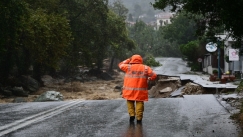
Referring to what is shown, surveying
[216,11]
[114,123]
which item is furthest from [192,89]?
[114,123]

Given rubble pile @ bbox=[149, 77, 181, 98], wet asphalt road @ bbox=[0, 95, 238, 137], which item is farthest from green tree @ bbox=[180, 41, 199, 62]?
wet asphalt road @ bbox=[0, 95, 238, 137]

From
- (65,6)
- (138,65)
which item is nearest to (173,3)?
(138,65)

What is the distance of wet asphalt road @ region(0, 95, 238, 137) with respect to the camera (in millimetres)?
6583

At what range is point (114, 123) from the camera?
25.5 ft

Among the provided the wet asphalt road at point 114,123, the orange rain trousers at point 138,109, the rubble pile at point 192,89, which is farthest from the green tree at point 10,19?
the orange rain trousers at point 138,109

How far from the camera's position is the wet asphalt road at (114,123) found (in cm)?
658

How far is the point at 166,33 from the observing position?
221 ft

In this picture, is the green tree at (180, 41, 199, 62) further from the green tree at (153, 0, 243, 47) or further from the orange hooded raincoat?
the orange hooded raincoat

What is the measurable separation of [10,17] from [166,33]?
47.4m

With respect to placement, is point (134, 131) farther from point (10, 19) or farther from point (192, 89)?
point (10, 19)

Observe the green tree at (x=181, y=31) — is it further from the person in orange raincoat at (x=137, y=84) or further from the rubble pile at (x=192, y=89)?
the person in orange raincoat at (x=137, y=84)

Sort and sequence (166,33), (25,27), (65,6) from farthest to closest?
(166,33), (65,6), (25,27)

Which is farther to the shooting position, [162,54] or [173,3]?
[162,54]

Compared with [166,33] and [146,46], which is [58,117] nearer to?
[166,33]
